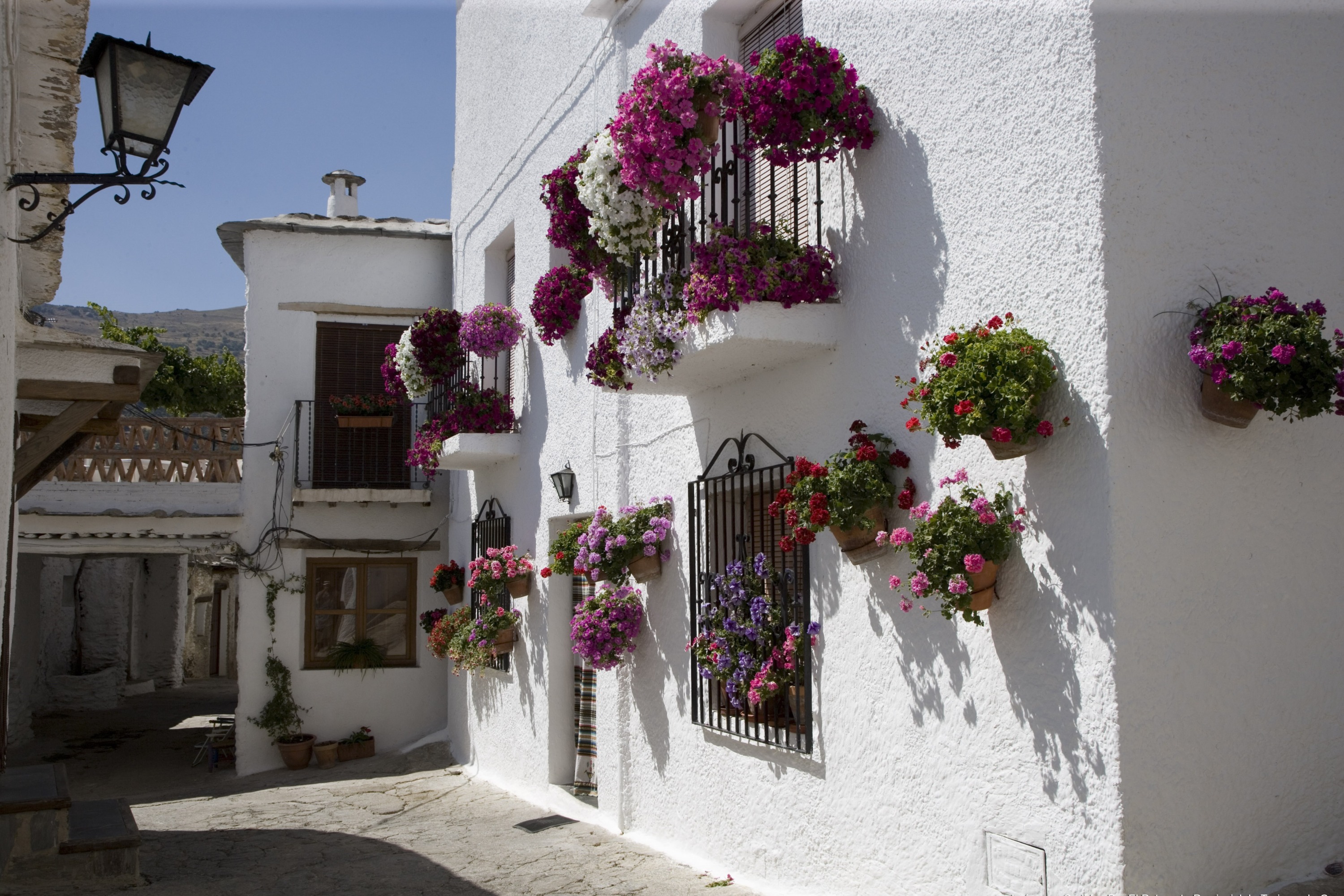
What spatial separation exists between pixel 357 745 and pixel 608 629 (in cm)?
627

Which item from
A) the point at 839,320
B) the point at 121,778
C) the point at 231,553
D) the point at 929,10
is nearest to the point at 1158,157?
the point at 929,10

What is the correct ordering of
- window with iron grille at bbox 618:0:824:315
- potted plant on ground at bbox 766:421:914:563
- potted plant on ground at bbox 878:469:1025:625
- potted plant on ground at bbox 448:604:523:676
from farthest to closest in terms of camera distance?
1. potted plant on ground at bbox 448:604:523:676
2. window with iron grille at bbox 618:0:824:315
3. potted plant on ground at bbox 766:421:914:563
4. potted plant on ground at bbox 878:469:1025:625

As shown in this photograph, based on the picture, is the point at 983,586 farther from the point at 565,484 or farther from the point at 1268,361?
the point at 565,484

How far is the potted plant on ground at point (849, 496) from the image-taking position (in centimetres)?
472

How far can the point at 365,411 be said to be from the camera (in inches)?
491

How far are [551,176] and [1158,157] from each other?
13.2ft

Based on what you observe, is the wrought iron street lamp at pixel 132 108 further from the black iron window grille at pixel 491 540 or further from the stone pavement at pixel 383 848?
the black iron window grille at pixel 491 540

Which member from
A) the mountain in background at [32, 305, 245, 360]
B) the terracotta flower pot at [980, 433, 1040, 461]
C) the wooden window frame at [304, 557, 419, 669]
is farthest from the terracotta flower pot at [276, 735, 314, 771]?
the mountain in background at [32, 305, 245, 360]

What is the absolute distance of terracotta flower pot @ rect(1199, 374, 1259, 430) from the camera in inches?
151

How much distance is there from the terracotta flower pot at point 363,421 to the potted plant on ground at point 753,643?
7.27 m

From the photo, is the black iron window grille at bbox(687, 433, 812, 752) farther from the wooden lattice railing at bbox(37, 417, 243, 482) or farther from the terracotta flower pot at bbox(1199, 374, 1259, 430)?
the wooden lattice railing at bbox(37, 417, 243, 482)

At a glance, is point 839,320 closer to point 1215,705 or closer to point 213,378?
point 1215,705

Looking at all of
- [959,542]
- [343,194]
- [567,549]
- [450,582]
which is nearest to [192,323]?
[343,194]

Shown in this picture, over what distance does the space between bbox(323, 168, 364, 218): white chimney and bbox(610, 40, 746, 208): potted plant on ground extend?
376 inches
